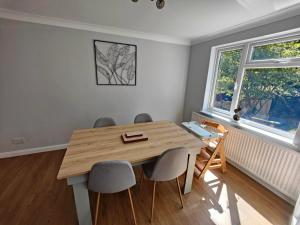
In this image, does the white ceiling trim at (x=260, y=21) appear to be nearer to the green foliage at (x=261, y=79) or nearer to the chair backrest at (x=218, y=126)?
the green foliage at (x=261, y=79)

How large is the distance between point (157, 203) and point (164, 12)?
2.44 m

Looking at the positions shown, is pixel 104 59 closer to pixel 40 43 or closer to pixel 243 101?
pixel 40 43

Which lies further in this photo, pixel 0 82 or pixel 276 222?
pixel 0 82

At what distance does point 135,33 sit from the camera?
2652 mm

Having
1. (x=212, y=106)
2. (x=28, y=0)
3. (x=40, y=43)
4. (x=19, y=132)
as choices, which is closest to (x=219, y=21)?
(x=212, y=106)

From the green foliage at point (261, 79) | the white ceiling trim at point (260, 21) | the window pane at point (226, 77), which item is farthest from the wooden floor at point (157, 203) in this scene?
the white ceiling trim at point (260, 21)

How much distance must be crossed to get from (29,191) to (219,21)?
3.48 m

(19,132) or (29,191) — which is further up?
(19,132)

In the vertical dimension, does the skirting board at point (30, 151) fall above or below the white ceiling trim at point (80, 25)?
below

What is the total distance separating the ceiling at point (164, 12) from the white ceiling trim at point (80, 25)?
0.20ft

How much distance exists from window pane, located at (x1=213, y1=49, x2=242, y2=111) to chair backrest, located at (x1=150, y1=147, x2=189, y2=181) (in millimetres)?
1894

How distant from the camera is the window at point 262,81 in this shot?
1.80 metres

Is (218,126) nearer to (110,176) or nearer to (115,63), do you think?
(110,176)

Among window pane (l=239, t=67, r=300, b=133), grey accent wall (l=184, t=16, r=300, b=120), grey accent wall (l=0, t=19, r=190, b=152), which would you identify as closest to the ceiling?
grey accent wall (l=184, t=16, r=300, b=120)
